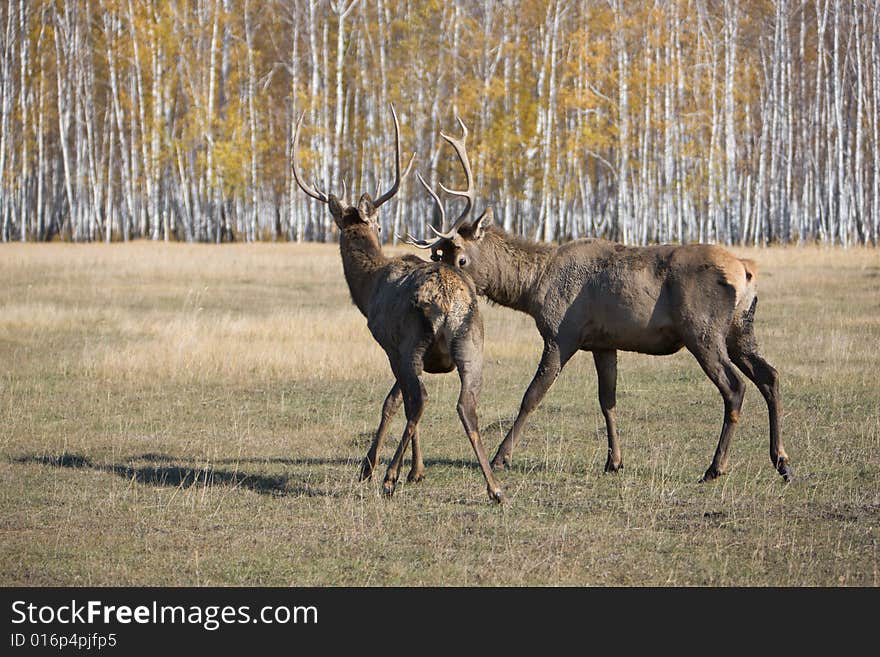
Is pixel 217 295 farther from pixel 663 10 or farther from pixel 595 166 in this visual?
pixel 595 166

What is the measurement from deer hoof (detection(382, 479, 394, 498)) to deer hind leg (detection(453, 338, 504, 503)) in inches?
25.9

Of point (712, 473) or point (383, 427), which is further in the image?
point (712, 473)

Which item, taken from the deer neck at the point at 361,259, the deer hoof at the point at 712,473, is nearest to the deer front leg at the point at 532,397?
the deer hoof at the point at 712,473

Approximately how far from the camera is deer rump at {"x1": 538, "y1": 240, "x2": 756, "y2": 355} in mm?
8391

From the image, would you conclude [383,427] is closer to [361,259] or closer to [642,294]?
[361,259]

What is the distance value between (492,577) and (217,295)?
1732 cm

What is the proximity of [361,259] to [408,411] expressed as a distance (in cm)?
163

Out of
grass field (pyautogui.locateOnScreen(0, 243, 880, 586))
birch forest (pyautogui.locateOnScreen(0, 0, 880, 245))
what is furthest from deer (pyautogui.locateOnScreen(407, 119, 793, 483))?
birch forest (pyautogui.locateOnScreen(0, 0, 880, 245))

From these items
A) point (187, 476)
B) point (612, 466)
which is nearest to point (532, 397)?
point (612, 466)

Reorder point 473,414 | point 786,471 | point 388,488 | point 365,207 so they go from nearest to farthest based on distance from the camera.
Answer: point 473,414, point 388,488, point 786,471, point 365,207

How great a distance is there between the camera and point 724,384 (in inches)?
327

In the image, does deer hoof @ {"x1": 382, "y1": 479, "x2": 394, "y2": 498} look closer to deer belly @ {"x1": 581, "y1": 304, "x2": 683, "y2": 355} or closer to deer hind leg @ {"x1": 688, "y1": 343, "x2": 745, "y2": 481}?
deer belly @ {"x1": 581, "y1": 304, "x2": 683, "y2": 355}

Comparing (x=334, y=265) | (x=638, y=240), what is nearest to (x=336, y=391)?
(x=334, y=265)

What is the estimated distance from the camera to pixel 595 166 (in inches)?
1983
